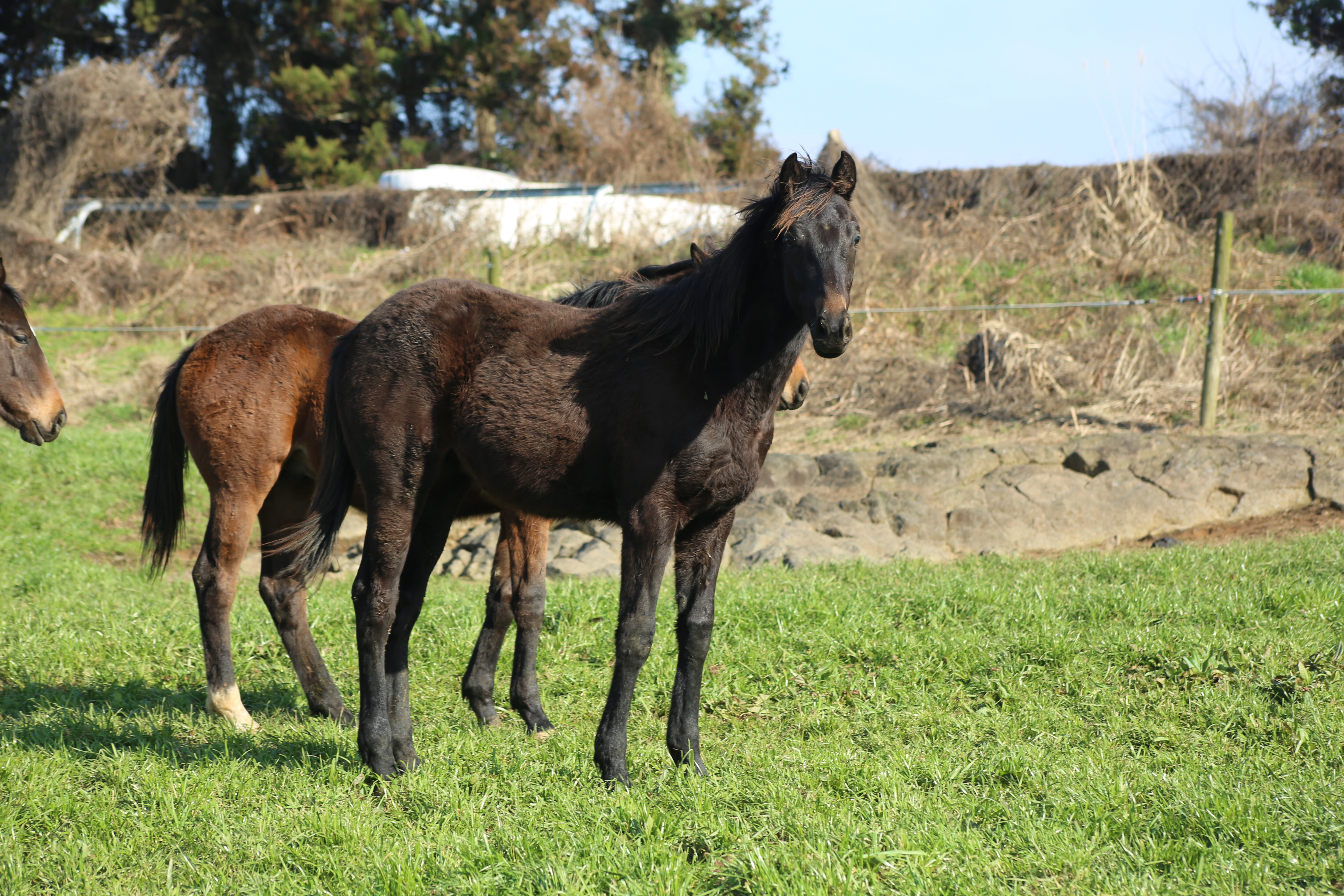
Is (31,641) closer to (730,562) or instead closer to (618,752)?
(618,752)

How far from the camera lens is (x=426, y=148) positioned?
2602cm

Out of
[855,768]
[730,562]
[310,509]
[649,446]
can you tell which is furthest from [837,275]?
[730,562]

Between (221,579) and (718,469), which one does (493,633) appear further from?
(718,469)

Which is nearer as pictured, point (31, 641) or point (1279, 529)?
point (31, 641)

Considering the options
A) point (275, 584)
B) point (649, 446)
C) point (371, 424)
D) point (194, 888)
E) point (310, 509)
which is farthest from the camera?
point (275, 584)

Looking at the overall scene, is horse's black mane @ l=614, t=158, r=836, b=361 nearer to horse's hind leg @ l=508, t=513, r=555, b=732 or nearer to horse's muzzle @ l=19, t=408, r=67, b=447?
horse's hind leg @ l=508, t=513, r=555, b=732

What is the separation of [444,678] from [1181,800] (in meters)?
3.45

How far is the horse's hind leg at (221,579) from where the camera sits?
16.0 feet

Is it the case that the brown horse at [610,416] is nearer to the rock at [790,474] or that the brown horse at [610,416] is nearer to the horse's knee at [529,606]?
the horse's knee at [529,606]

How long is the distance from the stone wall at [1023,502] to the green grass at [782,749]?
1089 millimetres

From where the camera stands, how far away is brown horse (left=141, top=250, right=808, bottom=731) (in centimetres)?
486

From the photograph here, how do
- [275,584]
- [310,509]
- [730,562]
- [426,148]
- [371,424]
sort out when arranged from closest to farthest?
[371,424]
[310,509]
[275,584]
[730,562]
[426,148]

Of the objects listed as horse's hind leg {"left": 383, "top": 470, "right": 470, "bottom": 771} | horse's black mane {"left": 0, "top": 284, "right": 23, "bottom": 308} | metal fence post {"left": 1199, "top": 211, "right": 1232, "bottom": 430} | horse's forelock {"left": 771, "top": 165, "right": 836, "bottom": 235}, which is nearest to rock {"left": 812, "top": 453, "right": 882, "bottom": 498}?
metal fence post {"left": 1199, "top": 211, "right": 1232, "bottom": 430}

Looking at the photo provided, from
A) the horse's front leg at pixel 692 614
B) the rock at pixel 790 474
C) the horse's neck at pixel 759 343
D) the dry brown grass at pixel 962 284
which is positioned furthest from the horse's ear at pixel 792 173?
the dry brown grass at pixel 962 284
